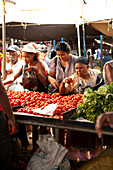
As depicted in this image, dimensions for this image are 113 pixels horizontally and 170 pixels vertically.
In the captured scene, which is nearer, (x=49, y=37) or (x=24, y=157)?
(x=24, y=157)

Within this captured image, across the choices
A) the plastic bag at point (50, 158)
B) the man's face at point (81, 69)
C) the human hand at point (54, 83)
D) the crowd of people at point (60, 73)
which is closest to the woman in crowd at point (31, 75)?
the crowd of people at point (60, 73)

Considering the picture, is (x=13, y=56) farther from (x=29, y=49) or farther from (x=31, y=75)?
(x=31, y=75)

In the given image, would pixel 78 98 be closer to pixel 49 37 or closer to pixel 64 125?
pixel 64 125

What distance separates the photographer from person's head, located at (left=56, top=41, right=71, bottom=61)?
165 inches

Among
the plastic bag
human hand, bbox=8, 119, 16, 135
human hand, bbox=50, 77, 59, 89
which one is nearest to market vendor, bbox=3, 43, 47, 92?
human hand, bbox=50, 77, 59, 89

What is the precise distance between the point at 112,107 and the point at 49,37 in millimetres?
8397

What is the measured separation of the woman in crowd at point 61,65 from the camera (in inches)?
166

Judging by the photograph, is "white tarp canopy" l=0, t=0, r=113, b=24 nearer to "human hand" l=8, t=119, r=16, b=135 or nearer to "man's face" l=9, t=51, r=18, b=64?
"man's face" l=9, t=51, r=18, b=64

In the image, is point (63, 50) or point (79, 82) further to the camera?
point (63, 50)

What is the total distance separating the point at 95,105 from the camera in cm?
254

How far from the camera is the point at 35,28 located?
28.9ft

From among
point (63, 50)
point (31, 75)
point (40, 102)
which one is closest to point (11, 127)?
point (40, 102)

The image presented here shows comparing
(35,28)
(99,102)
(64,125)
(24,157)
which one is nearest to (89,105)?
(99,102)

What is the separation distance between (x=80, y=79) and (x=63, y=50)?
A: 69 centimetres
